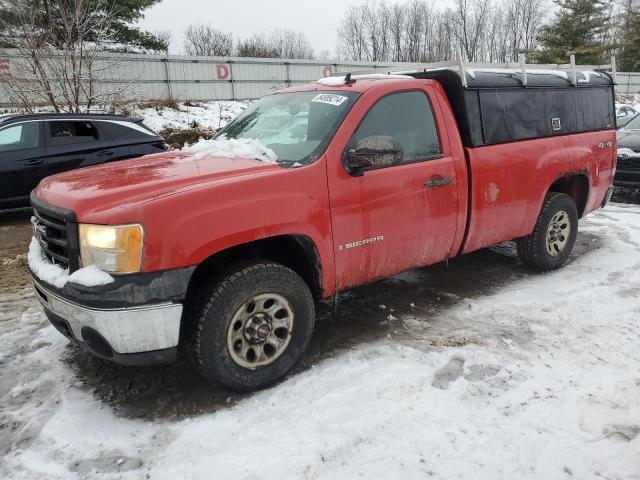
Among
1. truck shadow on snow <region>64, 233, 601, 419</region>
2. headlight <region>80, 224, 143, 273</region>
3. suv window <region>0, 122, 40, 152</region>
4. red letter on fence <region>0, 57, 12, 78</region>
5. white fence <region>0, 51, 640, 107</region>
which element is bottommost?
truck shadow on snow <region>64, 233, 601, 419</region>

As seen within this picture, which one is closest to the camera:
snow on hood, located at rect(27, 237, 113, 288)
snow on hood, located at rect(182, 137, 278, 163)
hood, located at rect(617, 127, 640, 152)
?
snow on hood, located at rect(27, 237, 113, 288)

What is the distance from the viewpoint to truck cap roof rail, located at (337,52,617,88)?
13.6 ft

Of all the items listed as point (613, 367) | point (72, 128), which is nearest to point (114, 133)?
point (72, 128)

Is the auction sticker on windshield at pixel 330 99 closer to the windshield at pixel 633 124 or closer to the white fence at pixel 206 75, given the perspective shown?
the windshield at pixel 633 124

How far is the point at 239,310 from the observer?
9.60ft

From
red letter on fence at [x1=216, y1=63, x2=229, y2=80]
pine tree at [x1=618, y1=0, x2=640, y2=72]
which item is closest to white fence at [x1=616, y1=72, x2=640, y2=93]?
pine tree at [x1=618, y1=0, x2=640, y2=72]

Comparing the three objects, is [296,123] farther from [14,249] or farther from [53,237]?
[14,249]

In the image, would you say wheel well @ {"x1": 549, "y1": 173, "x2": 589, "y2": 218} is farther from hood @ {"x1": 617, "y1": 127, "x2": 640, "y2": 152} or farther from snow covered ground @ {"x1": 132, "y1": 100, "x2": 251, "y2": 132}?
snow covered ground @ {"x1": 132, "y1": 100, "x2": 251, "y2": 132}

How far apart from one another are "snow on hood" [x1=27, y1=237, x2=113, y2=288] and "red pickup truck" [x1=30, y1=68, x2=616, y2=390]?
0.8 inches

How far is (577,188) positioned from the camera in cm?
544

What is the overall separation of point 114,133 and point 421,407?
23.5 feet

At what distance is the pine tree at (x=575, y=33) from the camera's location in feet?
121

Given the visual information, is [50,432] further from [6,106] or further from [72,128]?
[6,106]

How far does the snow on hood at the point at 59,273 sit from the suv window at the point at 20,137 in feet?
16.9
